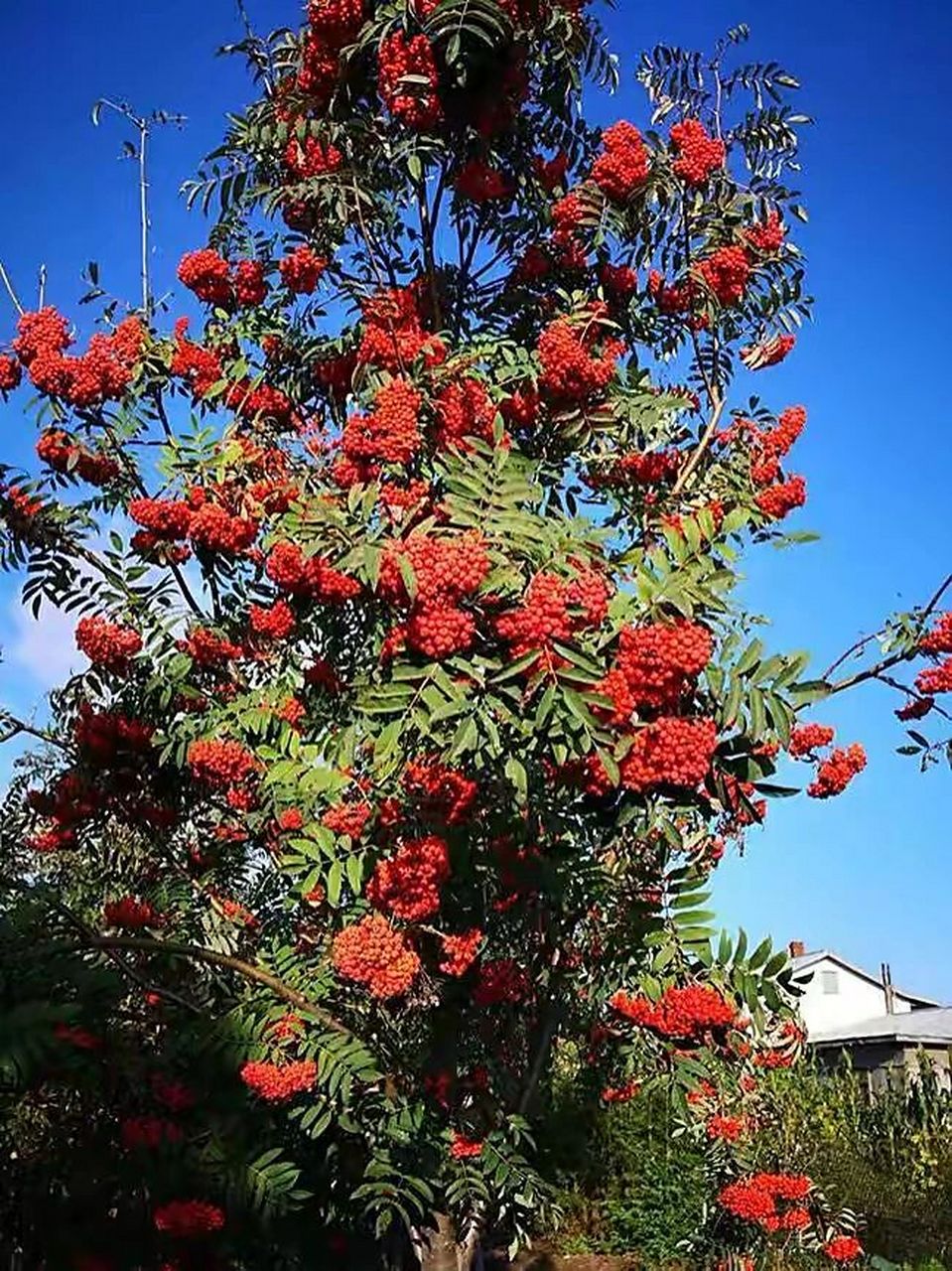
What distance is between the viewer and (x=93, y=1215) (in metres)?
4.75

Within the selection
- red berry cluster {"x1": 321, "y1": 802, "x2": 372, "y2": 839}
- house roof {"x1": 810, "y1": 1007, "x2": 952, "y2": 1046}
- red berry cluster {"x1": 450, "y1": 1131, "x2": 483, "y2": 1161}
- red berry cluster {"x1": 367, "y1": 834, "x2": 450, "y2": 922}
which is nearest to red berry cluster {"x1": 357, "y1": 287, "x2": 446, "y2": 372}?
red berry cluster {"x1": 321, "y1": 802, "x2": 372, "y2": 839}

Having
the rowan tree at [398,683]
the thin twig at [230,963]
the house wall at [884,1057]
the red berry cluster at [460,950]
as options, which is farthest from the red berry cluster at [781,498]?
the house wall at [884,1057]

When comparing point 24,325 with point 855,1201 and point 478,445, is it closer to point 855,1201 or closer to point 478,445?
point 478,445

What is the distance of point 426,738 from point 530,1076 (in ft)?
6.38

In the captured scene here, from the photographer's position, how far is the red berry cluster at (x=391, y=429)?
4.32m

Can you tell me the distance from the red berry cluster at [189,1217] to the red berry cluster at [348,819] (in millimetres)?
1305

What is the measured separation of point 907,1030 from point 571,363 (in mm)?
20910

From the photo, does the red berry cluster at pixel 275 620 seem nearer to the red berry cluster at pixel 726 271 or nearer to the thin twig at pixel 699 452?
the thin twig at pixel 699 452

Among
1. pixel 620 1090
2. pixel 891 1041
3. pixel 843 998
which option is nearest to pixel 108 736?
pixel 620 1090

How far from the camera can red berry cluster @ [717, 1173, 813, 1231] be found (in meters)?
8.32

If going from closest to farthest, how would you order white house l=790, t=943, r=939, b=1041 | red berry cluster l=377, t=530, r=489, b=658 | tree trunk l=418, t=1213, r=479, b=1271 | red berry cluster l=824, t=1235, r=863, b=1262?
1. red berry cluster l=377, t=530, r=489, b=658
2. tree trunk l=418, t=1213, r=479, b=1271
3. red berry cluster l=824, t=1235, r=863, b=1262
4. white house l=790, t=943, r=939, b=1041

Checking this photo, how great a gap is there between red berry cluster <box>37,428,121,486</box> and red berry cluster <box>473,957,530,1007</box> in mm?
2545

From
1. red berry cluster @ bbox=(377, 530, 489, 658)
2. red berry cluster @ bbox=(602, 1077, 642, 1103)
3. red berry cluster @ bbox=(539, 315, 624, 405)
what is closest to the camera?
red berry cluster @ bbox=(377, 530, 489, 658)

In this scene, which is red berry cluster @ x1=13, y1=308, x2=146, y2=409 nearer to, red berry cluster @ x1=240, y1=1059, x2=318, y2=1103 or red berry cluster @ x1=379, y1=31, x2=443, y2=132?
red berry cluster @ x1=379, y1=31, x2=443, y2=132
